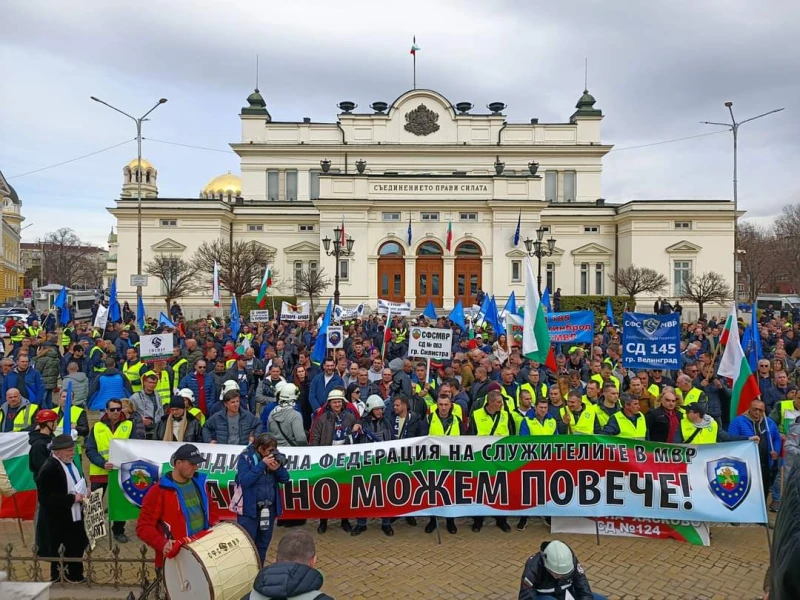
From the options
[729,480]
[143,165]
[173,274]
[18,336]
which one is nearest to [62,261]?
[143,165]

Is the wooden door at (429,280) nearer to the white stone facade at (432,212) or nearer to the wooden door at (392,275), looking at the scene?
the white stone facade at (432,212)

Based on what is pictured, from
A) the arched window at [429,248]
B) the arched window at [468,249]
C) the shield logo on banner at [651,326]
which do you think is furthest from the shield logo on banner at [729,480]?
the arched window at [429,248]

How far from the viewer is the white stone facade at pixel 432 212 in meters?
40.8

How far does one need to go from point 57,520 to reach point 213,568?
2514mm

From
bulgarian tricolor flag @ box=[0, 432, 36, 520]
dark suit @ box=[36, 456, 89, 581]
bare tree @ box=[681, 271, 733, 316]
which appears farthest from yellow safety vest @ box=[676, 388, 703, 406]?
bare tree @ box=[681, 271, 733, 316]

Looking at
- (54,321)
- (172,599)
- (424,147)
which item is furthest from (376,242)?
(172,599)

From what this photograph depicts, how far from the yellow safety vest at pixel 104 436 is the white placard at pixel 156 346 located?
539 centimetres

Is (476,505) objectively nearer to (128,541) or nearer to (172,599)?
(172,599)

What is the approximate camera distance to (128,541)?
7324mm

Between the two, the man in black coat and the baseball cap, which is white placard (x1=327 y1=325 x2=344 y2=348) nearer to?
the man in black coat

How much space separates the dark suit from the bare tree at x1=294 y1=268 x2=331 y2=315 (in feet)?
103

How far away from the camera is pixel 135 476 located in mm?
7023

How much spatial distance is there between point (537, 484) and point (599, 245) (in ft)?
135

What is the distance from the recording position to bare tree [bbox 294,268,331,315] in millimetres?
38562
